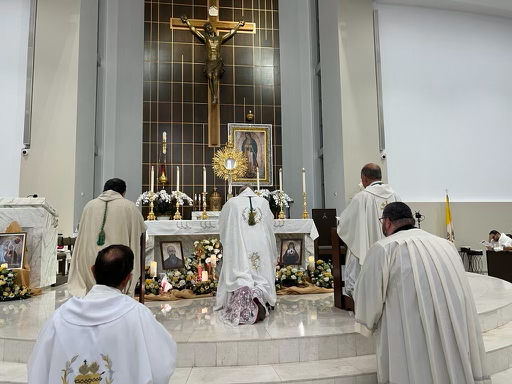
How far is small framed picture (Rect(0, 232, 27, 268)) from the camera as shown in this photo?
5.89 metres

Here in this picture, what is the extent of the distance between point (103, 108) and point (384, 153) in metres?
7.30

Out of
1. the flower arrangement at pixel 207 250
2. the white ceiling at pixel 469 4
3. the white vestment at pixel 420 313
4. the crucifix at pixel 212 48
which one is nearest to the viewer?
the white vestment at pixel 420 313

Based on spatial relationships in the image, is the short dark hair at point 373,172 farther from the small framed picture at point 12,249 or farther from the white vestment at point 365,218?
the small framed picture at point 12,249

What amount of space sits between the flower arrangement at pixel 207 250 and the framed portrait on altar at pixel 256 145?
5476mm

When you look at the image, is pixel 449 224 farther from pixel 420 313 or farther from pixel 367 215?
pixel 420 313

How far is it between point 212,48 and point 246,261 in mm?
8950

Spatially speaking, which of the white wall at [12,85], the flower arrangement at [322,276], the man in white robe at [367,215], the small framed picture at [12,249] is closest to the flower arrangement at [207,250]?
the flower arrangement at [322,276]

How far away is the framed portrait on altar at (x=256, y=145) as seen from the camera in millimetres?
12242

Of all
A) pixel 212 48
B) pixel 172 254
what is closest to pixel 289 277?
pixel 172 254

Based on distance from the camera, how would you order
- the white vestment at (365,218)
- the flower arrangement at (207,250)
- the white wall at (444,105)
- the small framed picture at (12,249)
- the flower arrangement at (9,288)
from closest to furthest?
1. the white vestment at (365,218)
2. the flower arrangement at (9,288)
3. the small framed picture at (12,249)
4. the flower arrangement at (207,250)
5. the white wall at (444,105)

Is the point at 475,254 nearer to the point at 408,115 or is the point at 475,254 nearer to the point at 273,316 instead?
the point at 408,115

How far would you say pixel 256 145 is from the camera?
40.8ft

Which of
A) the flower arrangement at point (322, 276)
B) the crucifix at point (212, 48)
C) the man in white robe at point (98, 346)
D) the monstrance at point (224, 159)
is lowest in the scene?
the flower arrangement at point (322, 276)

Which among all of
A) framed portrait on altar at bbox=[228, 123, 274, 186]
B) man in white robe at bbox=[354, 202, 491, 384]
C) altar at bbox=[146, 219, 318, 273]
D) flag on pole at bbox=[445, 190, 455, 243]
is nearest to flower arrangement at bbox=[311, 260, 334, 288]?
altar at bbox=[146, 219, 318, 273]
